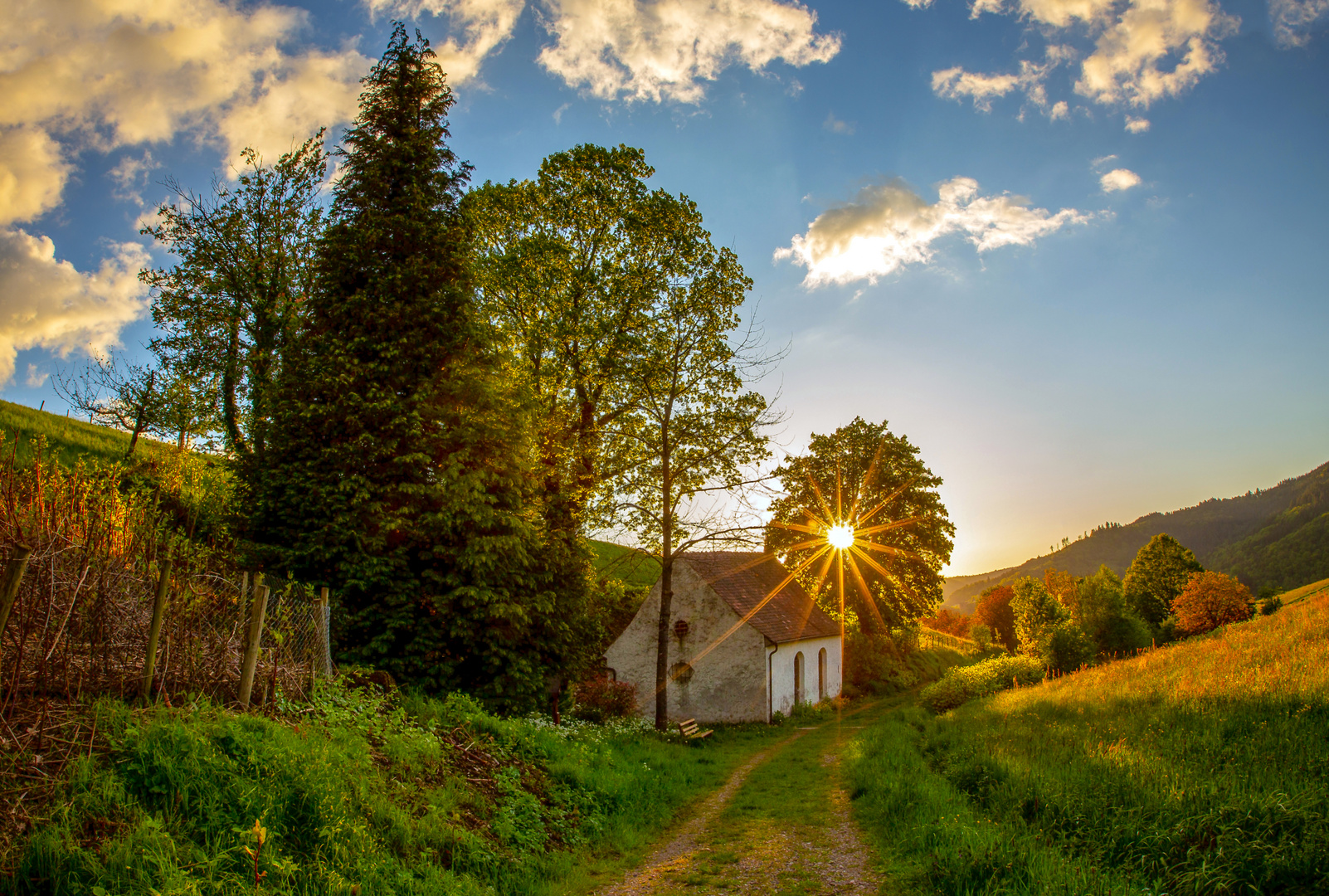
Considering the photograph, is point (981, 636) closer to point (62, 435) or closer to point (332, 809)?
point (332, 809)

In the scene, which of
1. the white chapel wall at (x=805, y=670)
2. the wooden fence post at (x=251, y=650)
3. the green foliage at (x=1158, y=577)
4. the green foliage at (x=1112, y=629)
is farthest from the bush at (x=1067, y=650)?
the wooden fence post at (x=251, y=650)

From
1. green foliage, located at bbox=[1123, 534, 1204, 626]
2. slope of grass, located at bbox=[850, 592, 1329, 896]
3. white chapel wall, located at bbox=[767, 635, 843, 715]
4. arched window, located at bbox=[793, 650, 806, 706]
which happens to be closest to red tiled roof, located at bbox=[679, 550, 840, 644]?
white chapel wall, located at bbox=[767, 635, 843, 715]

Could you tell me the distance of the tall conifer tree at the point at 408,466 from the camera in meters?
13.4

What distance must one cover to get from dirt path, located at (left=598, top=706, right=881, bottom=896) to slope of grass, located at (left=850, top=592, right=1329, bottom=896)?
535 mm

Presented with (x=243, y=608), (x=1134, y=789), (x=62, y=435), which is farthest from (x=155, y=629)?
(x=62, y=435)

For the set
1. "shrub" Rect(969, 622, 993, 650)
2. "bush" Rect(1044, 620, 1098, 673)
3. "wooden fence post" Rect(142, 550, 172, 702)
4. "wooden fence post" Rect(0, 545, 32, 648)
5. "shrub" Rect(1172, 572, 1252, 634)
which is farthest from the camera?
"shrub" Rect(969, 622, 993, 650)

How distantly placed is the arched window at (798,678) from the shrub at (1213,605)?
60.0ft

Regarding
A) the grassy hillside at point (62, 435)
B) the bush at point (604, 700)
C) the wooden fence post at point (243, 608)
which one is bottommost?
the bush at point (604, 700)

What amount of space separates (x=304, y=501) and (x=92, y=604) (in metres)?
7.58

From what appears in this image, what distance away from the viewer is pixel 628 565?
27516 mm

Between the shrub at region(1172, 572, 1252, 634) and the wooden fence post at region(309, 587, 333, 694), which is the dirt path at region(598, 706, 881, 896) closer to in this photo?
the wooden fence post at region(309, 587, 333, 694)

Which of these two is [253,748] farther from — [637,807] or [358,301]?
[358,301]

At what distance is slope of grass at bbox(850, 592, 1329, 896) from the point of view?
5.91 metres

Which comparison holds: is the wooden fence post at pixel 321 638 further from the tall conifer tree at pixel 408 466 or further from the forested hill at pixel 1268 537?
the forested hill at pixel 1268 537
